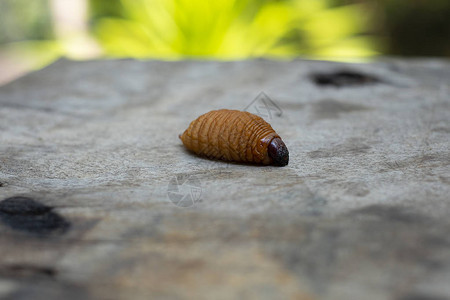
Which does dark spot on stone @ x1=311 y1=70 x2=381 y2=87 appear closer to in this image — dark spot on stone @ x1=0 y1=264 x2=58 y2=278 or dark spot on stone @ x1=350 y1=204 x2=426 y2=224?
dark spot on stone @ x1=350 y1=204 x2=426 y2=224

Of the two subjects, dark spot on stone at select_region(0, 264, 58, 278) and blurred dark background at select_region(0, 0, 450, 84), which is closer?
dark spot on stone at select_region(0, 264, 58, 278)

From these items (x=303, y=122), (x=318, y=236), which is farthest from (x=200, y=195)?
(x=303, y=122)

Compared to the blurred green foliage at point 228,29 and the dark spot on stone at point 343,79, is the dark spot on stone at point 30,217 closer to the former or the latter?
the dark spot on stone at point 343,79

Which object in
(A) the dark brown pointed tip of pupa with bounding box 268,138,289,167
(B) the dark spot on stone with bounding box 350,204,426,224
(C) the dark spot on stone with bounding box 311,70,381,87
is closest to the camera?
(B) the dark spot on stone with bounding box 350,204,426,224

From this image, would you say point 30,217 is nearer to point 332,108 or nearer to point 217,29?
point 332,108

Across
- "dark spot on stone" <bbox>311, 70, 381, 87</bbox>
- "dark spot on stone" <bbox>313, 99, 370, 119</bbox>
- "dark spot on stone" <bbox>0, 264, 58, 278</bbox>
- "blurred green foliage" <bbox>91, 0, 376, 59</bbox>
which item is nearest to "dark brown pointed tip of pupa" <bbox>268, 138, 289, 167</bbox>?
"dark spot on stone" <bbox>313, 99, 370, 119</bbox>

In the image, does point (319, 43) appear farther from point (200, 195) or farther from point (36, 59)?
point (200, 195)
